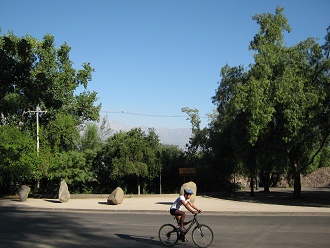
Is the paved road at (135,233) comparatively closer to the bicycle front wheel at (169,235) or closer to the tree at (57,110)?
the bicycle front wheel at (169,235)

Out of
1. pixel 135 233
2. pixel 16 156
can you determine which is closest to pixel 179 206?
pixel 135 233

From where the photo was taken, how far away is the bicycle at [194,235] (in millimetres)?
10367

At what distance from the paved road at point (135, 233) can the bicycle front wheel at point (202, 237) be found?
43 cm

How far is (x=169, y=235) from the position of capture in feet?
35.1

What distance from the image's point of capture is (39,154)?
32094 mm

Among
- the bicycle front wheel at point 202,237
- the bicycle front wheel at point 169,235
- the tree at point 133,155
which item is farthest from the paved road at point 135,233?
the tree at point 133,155

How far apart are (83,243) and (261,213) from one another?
452 inches

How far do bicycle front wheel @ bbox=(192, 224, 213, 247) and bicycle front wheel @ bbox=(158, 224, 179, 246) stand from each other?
54 cm

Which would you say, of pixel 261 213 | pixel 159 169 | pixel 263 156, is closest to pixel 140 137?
pixel 159 169

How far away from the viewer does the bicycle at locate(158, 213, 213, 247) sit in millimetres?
10367

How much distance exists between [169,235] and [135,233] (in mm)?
2509

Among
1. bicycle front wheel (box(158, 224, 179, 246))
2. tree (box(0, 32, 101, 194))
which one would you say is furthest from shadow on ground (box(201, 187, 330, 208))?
bicycle front wheel (box(158, 224, 179, 246))

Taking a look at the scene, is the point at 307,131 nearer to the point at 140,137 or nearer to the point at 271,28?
the point at 271,28

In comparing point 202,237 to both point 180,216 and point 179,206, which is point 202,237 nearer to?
point 180,216
